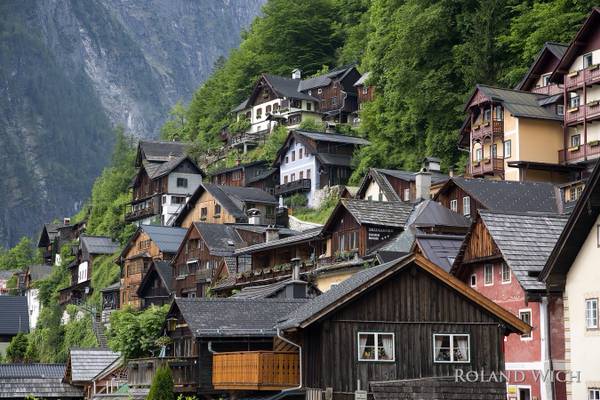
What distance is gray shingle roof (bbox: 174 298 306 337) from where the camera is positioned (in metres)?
45.9

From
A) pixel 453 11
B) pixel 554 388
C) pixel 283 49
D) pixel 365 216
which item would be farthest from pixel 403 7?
pixel 554 388

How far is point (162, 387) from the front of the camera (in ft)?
129

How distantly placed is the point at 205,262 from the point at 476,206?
1115 inches

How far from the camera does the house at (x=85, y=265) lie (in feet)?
382

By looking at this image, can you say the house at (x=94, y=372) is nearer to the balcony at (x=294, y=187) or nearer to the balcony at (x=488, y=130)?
the balcony at (x=488, y=130)

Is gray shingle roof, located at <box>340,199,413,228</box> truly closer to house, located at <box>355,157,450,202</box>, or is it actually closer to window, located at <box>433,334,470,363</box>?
house, located at <box>355,157,450,202</box>

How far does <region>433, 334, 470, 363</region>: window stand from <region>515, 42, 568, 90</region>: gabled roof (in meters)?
37.6

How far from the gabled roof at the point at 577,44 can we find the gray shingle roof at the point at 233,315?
29.9 metres

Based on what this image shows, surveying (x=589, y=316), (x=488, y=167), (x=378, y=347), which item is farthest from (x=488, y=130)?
(x=589, y=316)

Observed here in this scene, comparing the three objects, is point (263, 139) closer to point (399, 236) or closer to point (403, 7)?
point (403, 7)

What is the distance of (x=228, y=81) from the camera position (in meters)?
150

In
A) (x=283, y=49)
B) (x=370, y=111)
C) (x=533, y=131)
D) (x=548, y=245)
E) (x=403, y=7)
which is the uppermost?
(x=283, y=49)

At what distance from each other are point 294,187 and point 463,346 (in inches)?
2503

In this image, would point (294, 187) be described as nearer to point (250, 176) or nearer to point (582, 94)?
point (250, 176)
